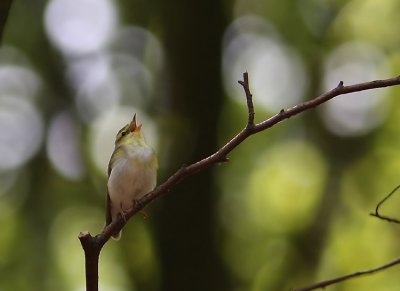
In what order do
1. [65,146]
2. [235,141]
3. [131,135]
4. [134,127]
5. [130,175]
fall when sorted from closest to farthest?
[235,141] < [130,175] < [131,135] < [134,127] < [65,146]

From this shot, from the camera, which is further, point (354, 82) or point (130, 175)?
point (354, 82)

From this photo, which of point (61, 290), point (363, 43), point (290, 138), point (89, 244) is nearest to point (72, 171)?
point (61, 290)

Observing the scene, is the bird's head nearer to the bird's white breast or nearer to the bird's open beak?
the bird's open beak

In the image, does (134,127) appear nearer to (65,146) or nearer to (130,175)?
(130,175)

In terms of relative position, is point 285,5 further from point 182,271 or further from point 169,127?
point 182,271

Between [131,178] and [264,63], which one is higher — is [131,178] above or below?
below

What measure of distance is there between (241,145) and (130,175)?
781cm

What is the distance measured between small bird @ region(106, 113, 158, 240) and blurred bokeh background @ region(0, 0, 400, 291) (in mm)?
4987

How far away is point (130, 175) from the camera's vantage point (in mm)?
4941

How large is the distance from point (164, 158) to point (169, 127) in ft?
1.42

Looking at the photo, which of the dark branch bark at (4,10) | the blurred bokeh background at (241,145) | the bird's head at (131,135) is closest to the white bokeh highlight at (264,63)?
the blurred bokeh background at (241,145)

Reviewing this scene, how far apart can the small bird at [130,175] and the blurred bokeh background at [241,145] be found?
4987mm

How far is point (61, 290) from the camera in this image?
12102 millimetres

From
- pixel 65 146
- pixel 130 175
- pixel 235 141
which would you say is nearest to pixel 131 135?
pixel 130 175
